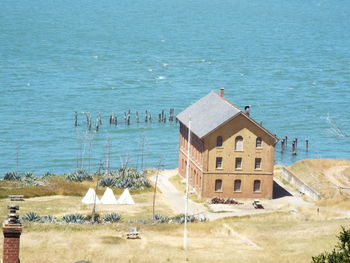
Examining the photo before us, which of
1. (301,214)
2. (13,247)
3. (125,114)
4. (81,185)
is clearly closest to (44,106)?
(125,114)

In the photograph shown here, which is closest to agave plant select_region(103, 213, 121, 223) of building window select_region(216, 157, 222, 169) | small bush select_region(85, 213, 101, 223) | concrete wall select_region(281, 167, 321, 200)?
small bush select_region(85, 213, 101, 223)

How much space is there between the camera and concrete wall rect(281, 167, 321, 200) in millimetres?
96688

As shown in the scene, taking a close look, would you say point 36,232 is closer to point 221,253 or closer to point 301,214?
point 221,253

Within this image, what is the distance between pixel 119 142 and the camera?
479ft

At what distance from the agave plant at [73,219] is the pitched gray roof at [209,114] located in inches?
668

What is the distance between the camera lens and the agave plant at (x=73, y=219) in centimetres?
8356

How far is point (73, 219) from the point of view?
84.2 meters

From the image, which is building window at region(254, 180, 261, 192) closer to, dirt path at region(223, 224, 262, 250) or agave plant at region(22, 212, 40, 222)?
dirt path at region(223, 224, 262, 250)

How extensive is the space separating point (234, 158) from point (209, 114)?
5.27 m

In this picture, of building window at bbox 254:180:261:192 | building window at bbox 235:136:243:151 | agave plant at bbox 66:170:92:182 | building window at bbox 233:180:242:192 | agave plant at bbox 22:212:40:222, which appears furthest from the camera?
agave plant at bbox 66:170:92:182

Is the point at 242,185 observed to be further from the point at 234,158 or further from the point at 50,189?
the point at 50,189

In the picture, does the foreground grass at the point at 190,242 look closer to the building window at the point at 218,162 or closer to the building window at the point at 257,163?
the building window at the point at 218,162

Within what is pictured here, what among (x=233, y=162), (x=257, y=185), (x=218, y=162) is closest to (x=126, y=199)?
(x=218, y=162)

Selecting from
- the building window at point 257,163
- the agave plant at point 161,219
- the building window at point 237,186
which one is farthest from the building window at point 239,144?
the agave plant at point 161,219
